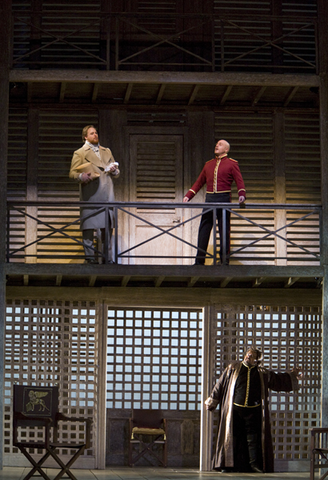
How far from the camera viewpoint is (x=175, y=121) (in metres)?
11.2

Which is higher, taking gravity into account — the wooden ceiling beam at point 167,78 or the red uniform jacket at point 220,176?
the wooden ceiling beam at point 167,78

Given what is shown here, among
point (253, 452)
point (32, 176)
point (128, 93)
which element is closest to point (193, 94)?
point (128, 93)

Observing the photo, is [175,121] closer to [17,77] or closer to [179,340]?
[17,77]

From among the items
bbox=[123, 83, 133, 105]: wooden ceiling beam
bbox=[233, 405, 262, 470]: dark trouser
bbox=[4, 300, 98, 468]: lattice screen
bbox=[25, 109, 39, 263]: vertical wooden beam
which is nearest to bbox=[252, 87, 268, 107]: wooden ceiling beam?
bbox=[123, 83, 133, 105]: wooden ceiling beam

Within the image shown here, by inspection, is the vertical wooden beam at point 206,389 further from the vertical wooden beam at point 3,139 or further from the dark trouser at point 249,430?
the vertical wooden beam at point 3,139

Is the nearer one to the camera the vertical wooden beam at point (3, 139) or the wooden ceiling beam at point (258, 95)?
the vertical wooden beam at point (3, 139)

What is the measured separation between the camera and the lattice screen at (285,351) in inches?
418

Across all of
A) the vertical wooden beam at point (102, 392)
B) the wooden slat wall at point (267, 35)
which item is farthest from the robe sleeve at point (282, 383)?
the wooden slat wall at point (267, 35)

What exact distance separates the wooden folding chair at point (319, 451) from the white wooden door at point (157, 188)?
3100mm

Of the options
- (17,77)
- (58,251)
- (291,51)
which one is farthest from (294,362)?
(17,77)

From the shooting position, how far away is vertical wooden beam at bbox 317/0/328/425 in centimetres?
981

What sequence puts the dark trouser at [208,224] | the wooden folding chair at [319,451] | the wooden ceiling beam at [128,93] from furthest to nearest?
the wooden ceiling beam at [128,93] → the dark trouser at [208,224] → the wooden folding chair at [319,451]

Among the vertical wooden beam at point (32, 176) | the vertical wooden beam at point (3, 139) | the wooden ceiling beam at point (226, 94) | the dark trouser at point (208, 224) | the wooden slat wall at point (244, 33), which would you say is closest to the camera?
the vertical wooden beam at point (3, 139)

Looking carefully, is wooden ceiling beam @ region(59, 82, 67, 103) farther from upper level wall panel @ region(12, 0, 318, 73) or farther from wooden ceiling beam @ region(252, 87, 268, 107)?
wooden ceiling beam @ region(252, 87, 268, 107)
